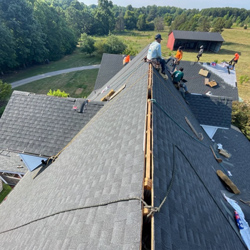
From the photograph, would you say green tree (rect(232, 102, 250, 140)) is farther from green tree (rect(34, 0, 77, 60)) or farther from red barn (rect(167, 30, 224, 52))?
green tree (rect(34, 0, 77, 60))

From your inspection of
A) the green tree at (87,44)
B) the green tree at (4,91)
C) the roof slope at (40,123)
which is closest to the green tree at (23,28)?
the green tree at (87,44)

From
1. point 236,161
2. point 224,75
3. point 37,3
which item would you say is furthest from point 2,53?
point 236,161

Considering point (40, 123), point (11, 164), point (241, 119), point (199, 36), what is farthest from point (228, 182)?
point (199, 36)

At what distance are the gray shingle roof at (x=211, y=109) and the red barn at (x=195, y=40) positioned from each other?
45.4 meters

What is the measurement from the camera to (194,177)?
4.93 m

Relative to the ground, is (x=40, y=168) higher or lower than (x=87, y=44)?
lower

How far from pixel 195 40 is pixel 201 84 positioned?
38.0m

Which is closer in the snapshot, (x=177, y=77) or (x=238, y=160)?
(x=177, y=77)

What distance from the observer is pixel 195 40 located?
4884 centimetres

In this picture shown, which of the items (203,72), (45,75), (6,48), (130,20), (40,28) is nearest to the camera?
(203,72)

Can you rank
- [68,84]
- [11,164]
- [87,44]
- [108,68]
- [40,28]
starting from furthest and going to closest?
[87,44]
[40,28]
[68,84]
[108,68]
[11,164]

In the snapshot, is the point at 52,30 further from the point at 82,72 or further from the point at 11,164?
the point at 11,164

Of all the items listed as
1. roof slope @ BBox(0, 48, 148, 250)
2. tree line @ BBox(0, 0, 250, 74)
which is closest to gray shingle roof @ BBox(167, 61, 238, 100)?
roof slope @ BBox(0, 48, 148, 250)

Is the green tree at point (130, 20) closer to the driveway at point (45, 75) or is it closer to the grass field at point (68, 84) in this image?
the driveway at point (45, 75)
